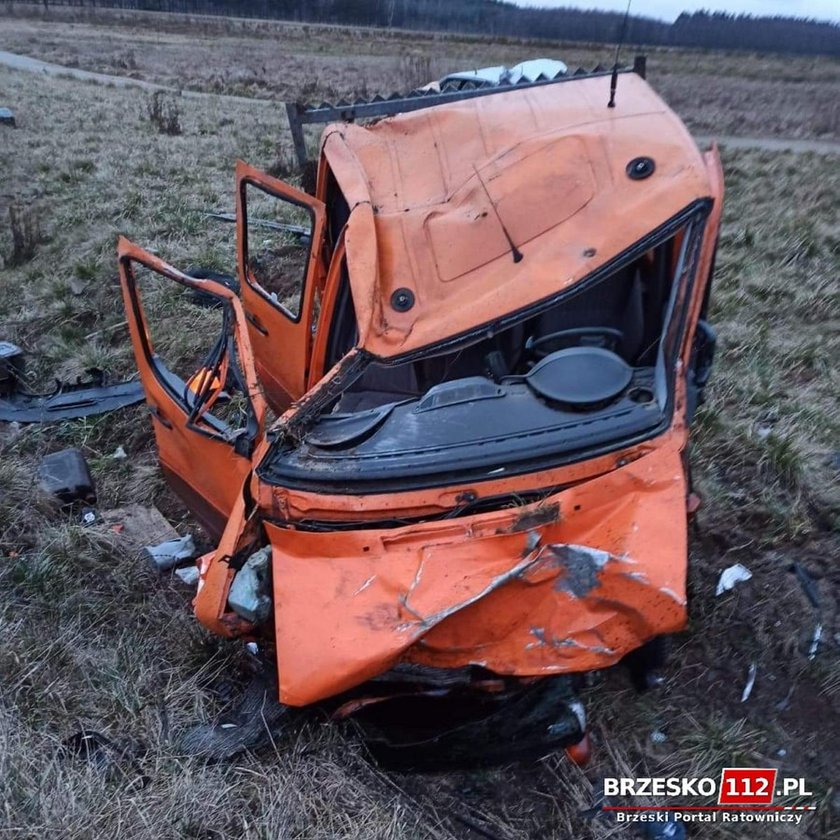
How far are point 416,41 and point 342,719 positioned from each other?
3665cm

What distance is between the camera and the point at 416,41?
112ft

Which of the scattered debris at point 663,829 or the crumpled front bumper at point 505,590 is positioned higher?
the crumpled front bumper at point 505,590

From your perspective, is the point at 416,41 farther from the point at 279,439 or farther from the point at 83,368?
the point at 279,439

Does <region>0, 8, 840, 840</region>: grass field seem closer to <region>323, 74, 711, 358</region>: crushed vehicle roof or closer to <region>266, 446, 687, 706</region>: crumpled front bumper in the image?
<region>266, 446, 687, 706</region>: crumpled front bumper

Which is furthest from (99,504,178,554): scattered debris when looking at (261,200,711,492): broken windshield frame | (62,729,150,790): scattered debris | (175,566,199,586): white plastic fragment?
(261,200,711,492): broken windshield frame

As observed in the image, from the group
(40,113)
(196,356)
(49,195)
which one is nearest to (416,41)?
(40,113)

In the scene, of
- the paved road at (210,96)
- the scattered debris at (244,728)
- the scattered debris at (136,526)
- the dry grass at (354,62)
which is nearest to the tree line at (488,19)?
the dry grass at (354,62)

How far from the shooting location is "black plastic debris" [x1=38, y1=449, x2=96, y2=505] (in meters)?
3.85

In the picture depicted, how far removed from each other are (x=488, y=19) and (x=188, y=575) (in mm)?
29204

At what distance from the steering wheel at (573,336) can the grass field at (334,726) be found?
1.17 meters

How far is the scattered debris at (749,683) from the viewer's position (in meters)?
2.76

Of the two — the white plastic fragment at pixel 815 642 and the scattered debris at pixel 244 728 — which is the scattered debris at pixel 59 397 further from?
the white plastic fragment at pixel 815 642

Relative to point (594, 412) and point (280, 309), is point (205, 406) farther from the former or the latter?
point (594, 412)

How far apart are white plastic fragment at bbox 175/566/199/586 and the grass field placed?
0.06 metres
